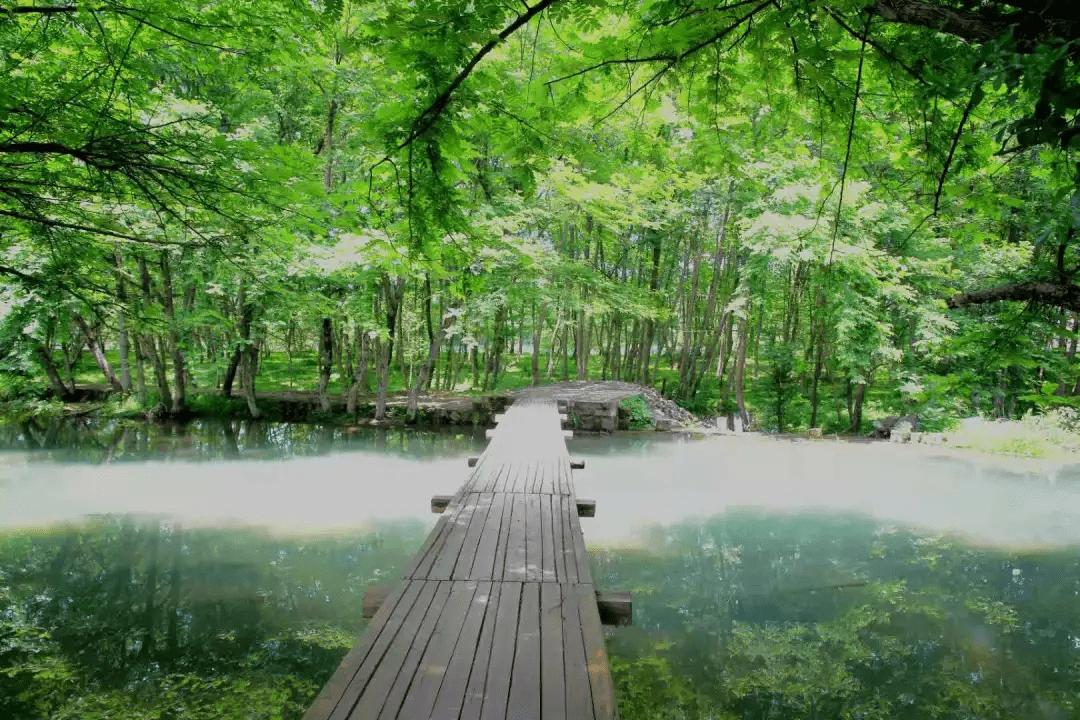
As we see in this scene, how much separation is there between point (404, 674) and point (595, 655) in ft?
2.45

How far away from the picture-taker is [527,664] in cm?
244

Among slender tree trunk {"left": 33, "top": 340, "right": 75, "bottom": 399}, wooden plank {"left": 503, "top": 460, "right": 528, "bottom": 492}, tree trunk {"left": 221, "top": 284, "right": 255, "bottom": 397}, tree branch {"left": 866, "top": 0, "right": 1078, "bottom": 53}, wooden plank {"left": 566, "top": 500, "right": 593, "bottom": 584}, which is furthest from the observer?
slender tree trunk {"left": 33, "top": 340, "right": 75, "bottom": 399}

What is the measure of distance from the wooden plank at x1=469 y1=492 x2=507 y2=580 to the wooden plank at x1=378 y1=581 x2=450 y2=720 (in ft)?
1.32

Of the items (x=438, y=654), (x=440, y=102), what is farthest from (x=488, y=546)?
(x=440, y=102)

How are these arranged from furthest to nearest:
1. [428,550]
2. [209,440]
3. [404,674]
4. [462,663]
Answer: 1. [209,440]
2. [428,550]
3. [462,663]
4. [404,674]

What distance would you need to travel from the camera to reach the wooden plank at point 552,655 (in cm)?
216

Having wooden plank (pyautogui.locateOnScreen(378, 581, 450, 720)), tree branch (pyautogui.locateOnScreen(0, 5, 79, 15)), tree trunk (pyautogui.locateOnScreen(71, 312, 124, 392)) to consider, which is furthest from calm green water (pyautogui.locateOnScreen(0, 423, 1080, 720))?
tree trunk (pyautogui.locateOnScreen(71, 312, 124, 392))

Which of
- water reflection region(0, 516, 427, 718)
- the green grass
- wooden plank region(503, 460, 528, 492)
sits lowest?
water reflection region(0, 516, 427, 718)

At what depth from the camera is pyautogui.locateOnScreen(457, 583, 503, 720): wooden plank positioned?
2.14 meters

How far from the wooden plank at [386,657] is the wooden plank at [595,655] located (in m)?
0.74

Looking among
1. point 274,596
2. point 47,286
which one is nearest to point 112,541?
point 274,596

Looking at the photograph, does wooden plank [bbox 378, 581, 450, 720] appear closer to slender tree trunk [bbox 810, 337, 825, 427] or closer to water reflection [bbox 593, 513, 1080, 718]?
water reflection [bbox 593, 513, 1080, 718]

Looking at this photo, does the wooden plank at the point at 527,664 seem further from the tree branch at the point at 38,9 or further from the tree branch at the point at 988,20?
the tree branch at the point at 38,9

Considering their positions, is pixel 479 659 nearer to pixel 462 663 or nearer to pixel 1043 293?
pixel 462 663
